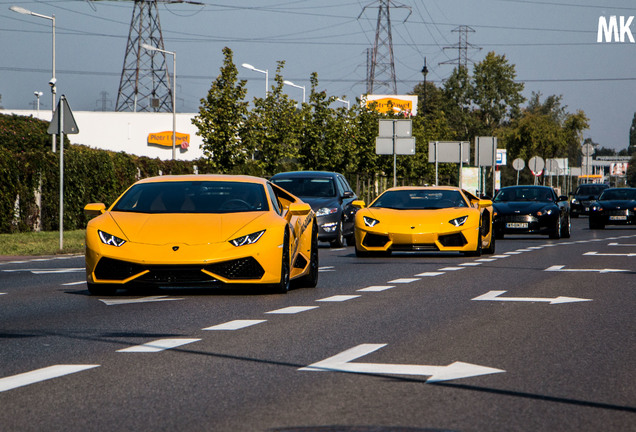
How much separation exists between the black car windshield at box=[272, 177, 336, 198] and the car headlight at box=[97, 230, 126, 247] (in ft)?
42.9

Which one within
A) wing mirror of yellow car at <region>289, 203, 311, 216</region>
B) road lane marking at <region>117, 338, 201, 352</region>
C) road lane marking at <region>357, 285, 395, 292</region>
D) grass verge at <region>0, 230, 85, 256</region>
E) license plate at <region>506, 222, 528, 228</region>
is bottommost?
grass verge at <region>0, 230, 85, 256</region>

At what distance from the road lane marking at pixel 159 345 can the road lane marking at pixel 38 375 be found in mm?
781

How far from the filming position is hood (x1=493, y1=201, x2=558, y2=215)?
29.0m

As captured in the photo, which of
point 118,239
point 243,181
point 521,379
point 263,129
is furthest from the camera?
point 263,129

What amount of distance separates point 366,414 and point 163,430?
3.21 ft

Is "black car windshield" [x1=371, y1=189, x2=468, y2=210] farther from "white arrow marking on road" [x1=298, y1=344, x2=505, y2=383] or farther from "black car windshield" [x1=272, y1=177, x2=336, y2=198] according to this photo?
"white arrow marking on road" [x1=298, y1=344, x2=505, y2=383]

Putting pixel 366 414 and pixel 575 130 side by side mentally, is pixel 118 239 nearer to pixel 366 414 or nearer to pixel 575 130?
pixel 366 414

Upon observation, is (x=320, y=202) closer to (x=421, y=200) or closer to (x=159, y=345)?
(x=421, y=200)

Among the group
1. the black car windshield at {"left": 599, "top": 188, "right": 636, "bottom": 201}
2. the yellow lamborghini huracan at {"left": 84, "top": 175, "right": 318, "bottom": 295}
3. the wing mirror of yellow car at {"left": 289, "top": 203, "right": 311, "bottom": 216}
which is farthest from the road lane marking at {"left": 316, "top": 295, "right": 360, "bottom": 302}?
the black car windshield at {"left": 599, "top": 188, "right": 636, "bottom": 201}

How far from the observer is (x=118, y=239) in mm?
11602

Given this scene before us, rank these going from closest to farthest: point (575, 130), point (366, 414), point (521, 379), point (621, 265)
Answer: point (366, 414) → point (521, 379) → point (621, 265) → point (575, 130)

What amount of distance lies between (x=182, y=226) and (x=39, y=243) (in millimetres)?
13936

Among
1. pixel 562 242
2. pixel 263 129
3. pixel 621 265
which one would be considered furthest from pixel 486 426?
pixel 263 129

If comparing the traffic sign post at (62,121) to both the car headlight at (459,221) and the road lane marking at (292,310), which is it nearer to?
the car headlight at (459,221)
